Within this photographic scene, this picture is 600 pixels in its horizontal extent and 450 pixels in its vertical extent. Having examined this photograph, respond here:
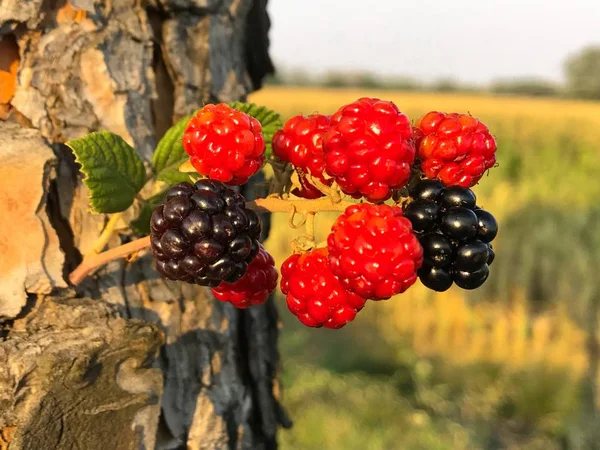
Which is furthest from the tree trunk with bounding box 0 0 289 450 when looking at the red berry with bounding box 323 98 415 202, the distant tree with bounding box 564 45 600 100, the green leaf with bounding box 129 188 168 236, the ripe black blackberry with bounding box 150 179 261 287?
the distant tree with bounding box 564 45 600 100

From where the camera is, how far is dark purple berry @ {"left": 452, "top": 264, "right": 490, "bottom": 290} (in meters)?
0.96

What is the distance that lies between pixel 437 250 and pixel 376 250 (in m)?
0.12

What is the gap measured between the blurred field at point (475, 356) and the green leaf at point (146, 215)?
3210 mm

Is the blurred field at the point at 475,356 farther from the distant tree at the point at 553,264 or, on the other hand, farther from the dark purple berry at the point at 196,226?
the dark purple berry at the point at 196,226

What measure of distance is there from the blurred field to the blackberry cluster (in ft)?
11.2

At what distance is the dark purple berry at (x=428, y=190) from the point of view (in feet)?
3.21

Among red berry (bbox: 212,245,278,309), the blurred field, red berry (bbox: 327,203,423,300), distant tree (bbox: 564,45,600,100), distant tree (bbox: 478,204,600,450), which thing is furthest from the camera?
distant tree (bbox: 564,45,600,100)

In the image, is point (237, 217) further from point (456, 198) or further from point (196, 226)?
point (456, 198)

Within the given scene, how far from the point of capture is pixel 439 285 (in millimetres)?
981

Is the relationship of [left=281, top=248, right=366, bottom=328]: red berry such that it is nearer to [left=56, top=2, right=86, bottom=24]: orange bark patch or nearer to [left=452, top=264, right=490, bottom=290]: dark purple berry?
[left=452, top=264, right=490, bottom=290]: dark purple berry

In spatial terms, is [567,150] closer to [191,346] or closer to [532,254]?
[532,254]

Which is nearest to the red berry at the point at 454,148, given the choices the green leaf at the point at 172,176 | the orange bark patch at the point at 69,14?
the green leaf at the point at 172,176

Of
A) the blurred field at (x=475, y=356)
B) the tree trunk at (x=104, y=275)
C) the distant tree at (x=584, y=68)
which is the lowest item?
the distant tree at (x=584, y=68)

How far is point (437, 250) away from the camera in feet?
3.16
